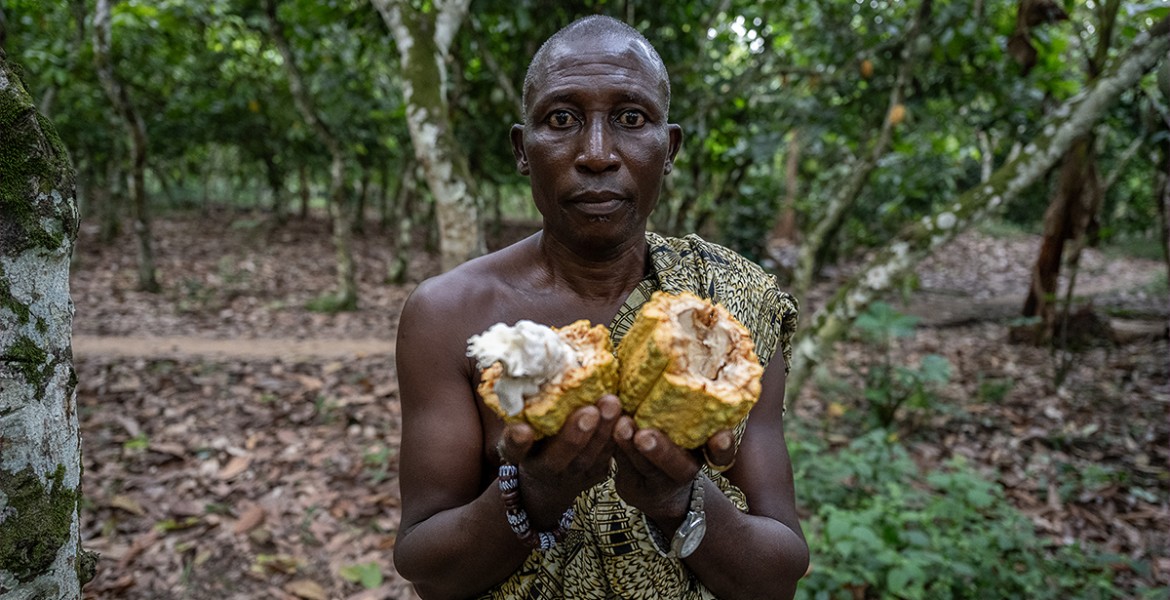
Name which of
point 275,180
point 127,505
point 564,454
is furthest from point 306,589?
point 275,180

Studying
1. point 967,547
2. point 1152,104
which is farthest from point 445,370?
point 1152,104

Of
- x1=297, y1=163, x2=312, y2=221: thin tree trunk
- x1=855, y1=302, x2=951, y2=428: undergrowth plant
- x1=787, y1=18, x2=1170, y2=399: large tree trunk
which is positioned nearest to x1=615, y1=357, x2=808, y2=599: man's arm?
x1=787, y1=18, x2=1170, y2=399: large tree trunk

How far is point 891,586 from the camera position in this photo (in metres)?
A: 2.49

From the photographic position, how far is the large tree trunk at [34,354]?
3.44 ft

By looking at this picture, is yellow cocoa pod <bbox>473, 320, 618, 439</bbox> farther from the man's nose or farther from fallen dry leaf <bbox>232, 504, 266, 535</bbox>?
fallen dry leaf <bbox>232, 504, 266, 535</bbox>

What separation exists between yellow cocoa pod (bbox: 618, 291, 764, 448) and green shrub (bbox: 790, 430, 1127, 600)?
1959 mm

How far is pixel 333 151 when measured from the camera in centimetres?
701

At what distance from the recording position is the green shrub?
2.64 metres

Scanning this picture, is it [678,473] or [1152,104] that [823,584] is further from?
[1152,104]

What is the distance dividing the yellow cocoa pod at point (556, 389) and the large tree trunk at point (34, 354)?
76 centimetres

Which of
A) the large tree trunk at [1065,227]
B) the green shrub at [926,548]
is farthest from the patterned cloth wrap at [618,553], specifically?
the large tree trunk at [1065,227]

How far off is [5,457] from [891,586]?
8.62ft

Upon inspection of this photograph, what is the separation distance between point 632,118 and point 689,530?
0.77 metres

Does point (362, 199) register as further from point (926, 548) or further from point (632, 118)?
point (632, 118)
